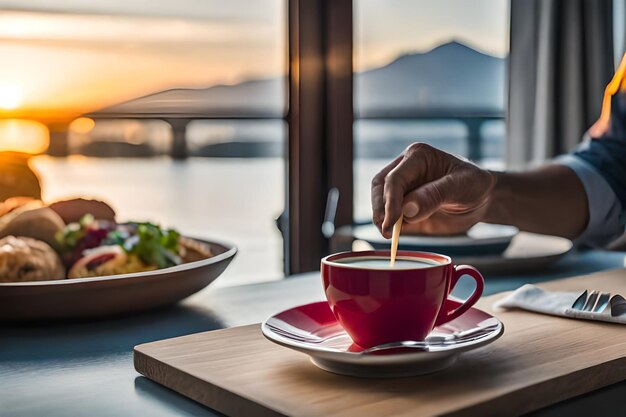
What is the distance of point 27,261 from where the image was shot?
3.35 ft

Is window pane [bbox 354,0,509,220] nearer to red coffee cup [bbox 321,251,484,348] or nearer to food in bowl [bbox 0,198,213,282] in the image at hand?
food in bowl [bbox 0,198,213,282]

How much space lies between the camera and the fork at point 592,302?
0.94 m

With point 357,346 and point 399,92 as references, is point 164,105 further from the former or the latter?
point 357,346

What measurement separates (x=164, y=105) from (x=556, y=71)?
1.21 m

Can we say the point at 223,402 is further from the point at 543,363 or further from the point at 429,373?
the point at 543,363

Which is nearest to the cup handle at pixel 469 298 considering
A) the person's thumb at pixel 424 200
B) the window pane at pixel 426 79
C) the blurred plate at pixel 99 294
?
the person's thumb at pixel 424 200

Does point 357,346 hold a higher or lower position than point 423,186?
lower

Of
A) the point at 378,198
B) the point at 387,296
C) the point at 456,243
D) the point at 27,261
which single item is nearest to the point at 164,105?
the point at 456,243

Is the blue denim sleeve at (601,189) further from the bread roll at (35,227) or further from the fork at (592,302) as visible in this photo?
the bread roll at (35,227)

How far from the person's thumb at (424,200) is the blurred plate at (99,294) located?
0.96 ft

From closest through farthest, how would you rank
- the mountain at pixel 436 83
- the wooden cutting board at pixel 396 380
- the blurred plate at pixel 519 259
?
the wooden cutting board at pixel 396 380
the blurred plate at pixel 519 259
the mountain at pixel 436 83

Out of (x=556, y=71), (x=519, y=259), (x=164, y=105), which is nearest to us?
(x=519, y=259)

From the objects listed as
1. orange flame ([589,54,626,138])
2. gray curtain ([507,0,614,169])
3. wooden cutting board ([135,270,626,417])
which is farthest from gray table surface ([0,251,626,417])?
gray curtain ([507,0,614,169])

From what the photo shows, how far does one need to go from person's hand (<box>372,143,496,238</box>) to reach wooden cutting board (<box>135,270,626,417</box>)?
0.57 feet
